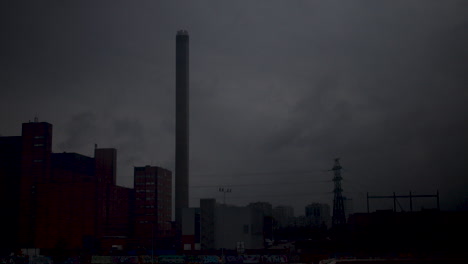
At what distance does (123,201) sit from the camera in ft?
532

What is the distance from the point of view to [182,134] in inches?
5103

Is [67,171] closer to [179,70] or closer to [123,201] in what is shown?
[123,201]

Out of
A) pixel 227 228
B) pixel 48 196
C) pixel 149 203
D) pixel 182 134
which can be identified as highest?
pixel 182 134

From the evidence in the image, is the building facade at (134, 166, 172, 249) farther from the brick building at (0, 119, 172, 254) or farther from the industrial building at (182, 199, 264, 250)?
the industrial building at (182, 199, 264, 250)

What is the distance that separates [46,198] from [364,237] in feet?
281

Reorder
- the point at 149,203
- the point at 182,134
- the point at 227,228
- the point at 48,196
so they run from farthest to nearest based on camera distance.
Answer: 1. the point at 149,203
2. the point at 48,196
3. the point at 182,134
4. the point at 227,228

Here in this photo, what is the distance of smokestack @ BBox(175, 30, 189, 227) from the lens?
424ft

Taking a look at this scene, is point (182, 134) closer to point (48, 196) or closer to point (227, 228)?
point (227, 228)

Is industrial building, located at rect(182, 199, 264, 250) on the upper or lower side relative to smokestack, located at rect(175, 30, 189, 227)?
lower

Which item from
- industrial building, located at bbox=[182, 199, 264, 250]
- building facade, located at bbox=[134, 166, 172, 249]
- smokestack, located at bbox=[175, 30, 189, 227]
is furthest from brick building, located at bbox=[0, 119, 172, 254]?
industrial building, located at bbox=[182, 199, 264, 250]

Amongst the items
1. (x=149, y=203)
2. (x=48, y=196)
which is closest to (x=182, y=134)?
(x=149, y=203)

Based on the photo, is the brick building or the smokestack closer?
the smokestack

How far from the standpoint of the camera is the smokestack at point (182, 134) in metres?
129

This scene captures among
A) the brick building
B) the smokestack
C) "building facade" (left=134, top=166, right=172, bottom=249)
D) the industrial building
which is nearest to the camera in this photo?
the industrial building
